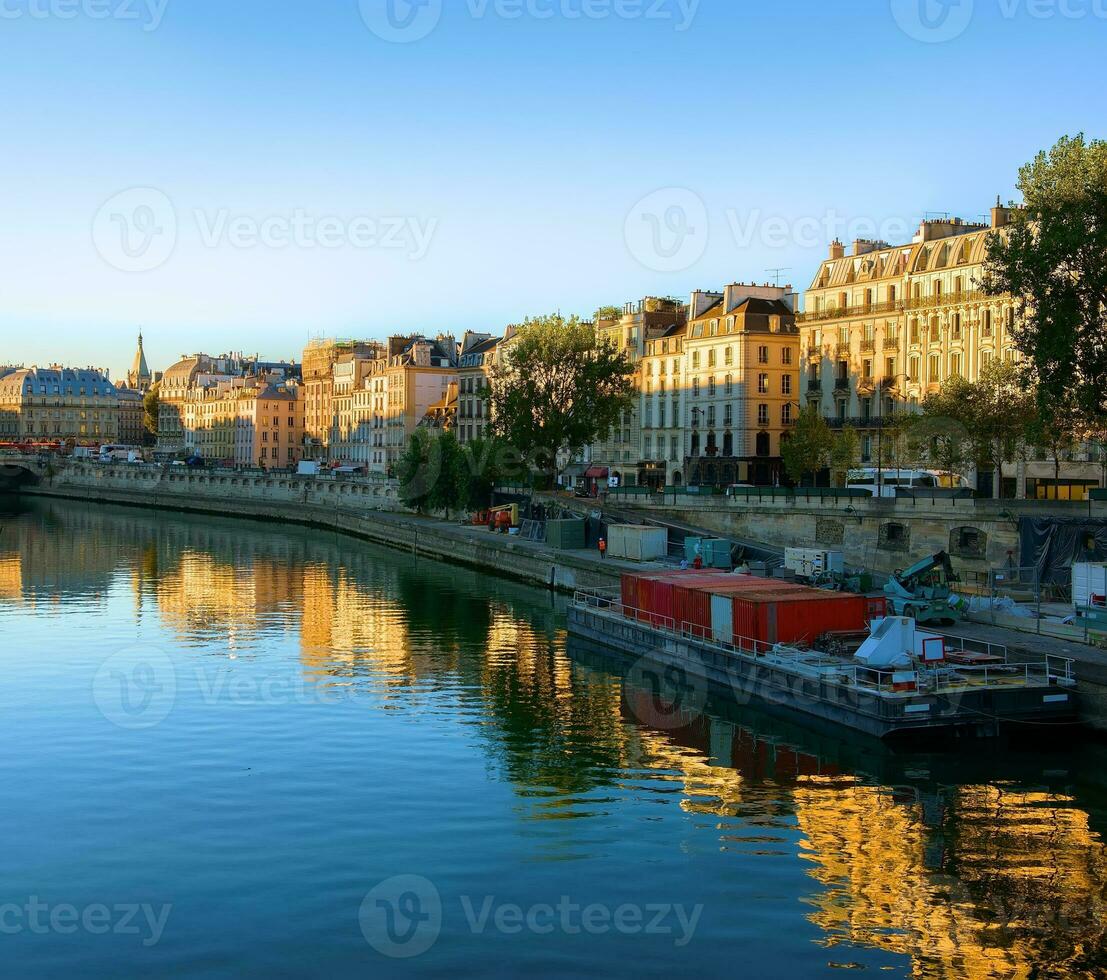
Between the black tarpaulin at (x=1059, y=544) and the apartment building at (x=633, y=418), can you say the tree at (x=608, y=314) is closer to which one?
the apartment building at (x=633, y=418)

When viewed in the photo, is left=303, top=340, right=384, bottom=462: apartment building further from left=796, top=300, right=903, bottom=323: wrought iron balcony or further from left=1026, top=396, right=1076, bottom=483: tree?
left=1026, top=396, right=1076, bottom=483: tree

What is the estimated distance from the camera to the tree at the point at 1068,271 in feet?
159

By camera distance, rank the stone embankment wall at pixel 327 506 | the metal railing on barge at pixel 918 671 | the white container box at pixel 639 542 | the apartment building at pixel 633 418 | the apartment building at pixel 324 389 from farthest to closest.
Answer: the apartment building at pixel 324 389 → the apartment building at pixel 633 418 → the stone embankment wall at pixel 327 506 → the white container box at pixel 639 542 → the metal railing on barge at pixel 918 671

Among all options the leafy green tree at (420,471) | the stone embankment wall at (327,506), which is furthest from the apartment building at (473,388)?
the leafy green tree at (420,471)

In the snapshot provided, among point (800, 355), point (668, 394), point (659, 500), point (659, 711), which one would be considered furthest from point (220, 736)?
point (668, 394)

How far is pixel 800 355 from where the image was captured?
9738cm

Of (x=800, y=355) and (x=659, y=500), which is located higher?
(x=800, y=355)

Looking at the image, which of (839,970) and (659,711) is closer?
(839,970)

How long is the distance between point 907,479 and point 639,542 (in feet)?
57.0

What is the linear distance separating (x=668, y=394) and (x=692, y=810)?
270 ft

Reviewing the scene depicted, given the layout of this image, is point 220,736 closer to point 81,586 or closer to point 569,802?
point 569,802

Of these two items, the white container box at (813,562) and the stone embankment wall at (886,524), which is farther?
the stone embankment wall at (886,524)

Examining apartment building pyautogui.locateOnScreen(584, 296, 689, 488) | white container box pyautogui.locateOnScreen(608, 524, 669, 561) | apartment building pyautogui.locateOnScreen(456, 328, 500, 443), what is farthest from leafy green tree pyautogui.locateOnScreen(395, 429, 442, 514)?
white container box pyautogui.locateOnScreen(608, 524, 669, 561)

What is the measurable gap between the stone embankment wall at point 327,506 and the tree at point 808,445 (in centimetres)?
2021
